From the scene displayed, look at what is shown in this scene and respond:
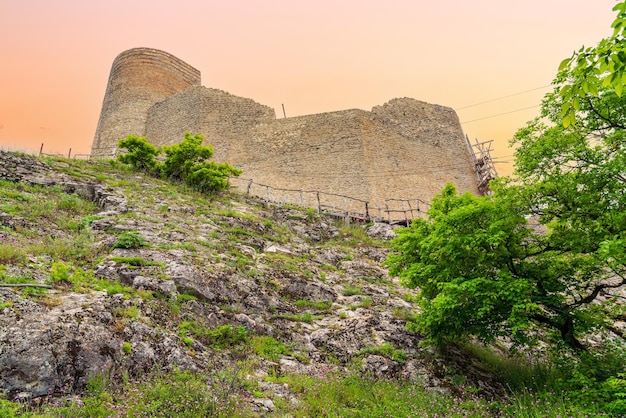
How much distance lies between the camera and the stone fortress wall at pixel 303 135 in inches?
1075

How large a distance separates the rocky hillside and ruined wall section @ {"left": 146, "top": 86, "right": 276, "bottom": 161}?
45.8 ft

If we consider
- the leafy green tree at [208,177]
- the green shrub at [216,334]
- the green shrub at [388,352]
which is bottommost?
the green shrub at [388,352]

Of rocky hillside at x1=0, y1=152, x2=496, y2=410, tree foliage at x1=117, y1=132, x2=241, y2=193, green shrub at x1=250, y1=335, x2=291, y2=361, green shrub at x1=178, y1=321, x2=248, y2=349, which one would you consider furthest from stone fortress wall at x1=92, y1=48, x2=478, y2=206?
green shrub at x1=178, y1=321, x2=248, y2=349

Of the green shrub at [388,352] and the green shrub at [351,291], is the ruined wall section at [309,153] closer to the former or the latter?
the green shrub at [351,291]

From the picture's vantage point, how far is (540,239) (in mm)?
9477

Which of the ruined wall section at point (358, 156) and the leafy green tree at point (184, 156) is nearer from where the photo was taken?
the leafy green tree at point (184, 156)

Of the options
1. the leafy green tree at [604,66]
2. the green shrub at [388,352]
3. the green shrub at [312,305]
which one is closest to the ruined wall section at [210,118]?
the green shrub at [312,305]

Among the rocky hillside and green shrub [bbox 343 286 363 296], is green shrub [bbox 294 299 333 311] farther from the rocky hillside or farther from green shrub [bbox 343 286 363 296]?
green shrub [bbox 343 286 363 296]

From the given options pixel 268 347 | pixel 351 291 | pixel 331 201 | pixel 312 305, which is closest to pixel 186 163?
pixel 351 291

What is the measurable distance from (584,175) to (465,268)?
2.95m

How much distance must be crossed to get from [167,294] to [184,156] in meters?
10.2

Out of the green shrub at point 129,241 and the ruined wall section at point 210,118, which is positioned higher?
the ruined wall section at point 210,118

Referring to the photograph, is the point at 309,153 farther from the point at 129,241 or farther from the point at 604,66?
the point at 604,66

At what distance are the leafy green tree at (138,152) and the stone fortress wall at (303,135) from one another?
9.82m
